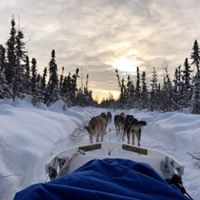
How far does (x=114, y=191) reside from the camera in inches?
109

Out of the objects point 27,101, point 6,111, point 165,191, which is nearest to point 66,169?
point 165,191

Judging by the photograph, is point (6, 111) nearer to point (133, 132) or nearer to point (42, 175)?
point (133, 132)

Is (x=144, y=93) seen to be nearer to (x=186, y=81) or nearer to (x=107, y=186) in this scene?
(x=186, y=81)

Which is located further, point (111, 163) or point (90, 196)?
point (111, 163)

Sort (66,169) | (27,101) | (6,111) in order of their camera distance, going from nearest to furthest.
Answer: (66,169) < (6,111) < (27,101)

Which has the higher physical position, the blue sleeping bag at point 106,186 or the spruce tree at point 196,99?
the spruce tree at point 196,99

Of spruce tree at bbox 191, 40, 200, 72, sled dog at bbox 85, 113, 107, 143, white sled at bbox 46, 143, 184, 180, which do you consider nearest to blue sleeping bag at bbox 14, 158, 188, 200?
white sled at bbox 46, 143, 184, 180

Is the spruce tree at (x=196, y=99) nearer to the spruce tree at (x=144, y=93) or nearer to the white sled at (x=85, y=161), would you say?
the spruce tree at (x=144, y=93)

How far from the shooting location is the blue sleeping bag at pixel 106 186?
8.42 feet

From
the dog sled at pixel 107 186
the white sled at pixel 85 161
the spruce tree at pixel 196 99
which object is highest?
the spruce tree at pixel 196 99

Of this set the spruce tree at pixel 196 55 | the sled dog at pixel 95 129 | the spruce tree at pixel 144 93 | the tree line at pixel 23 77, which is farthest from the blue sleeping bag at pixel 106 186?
the spruce tree at pixel 144 93

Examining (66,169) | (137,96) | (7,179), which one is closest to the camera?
(66,169)

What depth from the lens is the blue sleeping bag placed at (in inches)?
101

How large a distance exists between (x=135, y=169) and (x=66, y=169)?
70.5 inches
